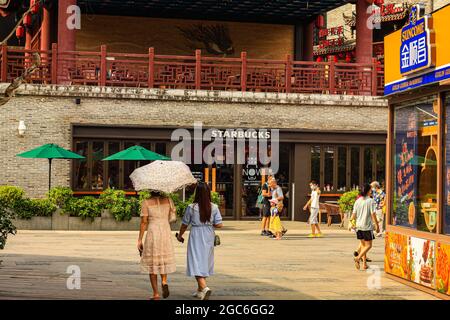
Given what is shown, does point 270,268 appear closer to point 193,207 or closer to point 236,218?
point 193,207

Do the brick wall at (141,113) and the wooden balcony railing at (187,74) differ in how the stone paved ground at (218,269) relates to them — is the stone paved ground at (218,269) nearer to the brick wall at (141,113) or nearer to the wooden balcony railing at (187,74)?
the brick wall at (141,113)

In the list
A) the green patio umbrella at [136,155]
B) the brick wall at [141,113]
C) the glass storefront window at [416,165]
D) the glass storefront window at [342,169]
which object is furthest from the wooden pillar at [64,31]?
the glass storefront window at [416,165]

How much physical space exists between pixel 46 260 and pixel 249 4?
784 inches

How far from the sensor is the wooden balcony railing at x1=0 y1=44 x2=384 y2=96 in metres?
31.4

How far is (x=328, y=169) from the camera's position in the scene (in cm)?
3416

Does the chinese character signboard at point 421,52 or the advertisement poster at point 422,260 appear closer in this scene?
the chinese character signboard at point 421,52

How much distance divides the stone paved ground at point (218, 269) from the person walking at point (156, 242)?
65cm

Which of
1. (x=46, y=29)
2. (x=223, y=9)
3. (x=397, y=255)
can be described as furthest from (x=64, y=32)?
(x=397, y=255)

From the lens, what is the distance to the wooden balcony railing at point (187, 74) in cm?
3138

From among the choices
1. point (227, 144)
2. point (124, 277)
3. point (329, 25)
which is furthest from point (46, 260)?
point (329, 25)

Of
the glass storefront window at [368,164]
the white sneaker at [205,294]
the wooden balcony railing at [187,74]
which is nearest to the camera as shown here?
the white sneaker at [205,294]
